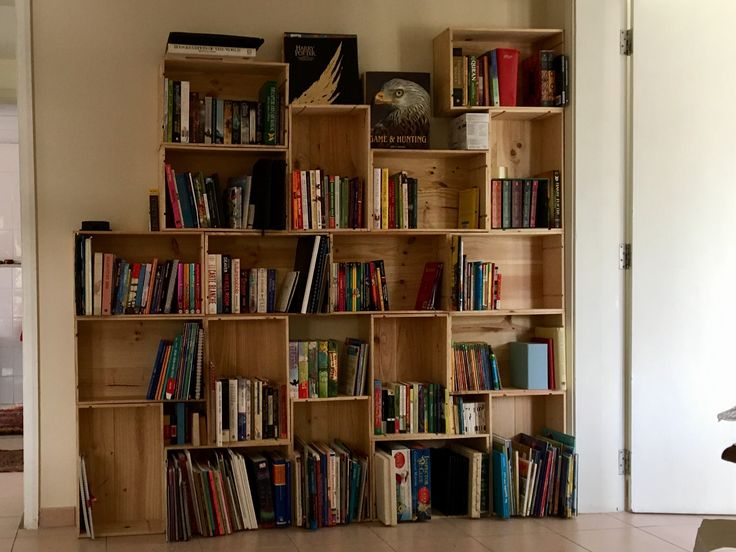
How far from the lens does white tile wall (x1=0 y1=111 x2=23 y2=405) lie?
8086 millimetres

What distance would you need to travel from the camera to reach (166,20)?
176 inches

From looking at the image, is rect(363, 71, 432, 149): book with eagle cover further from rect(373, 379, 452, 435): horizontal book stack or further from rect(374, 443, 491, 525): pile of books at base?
rect(374, 443, 491, 525): pile of books at base

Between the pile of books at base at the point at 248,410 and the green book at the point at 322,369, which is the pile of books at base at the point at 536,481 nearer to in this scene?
the green book at the point at 322,369

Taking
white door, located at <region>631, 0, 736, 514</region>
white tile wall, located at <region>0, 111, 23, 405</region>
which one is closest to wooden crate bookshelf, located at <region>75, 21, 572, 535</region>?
white door, located at <region>631, 0, 736, 514</region>

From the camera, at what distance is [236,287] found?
4.34 m

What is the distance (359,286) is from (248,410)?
0.78 meters

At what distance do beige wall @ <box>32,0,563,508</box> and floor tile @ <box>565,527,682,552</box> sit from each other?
234 centimetres

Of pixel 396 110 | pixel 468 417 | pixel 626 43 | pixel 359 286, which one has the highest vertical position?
pixel 626 43

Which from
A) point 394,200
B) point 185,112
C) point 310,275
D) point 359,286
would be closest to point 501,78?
point 394,200

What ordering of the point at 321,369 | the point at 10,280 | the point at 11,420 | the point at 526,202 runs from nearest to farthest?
1. the point at 321,369
2. the point at 526,202
3. the point at 11,420
4. the point at 10,280

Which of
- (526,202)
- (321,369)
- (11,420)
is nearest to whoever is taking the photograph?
(321,369)

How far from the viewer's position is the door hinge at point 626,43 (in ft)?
15.1

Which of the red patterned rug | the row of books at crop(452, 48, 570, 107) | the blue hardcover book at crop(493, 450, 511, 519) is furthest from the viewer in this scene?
the red patterned rug

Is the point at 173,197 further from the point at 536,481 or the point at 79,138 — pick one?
the point at 536,481
